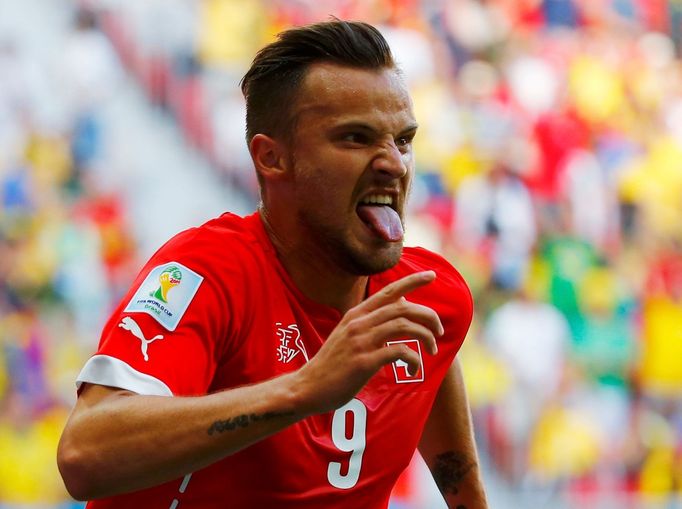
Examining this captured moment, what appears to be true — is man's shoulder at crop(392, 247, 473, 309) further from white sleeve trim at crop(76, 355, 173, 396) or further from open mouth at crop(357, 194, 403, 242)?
white sleeve trim at crop(76, 355, 173, 396)

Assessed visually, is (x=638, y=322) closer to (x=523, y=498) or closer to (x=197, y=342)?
(x=523, y=498)

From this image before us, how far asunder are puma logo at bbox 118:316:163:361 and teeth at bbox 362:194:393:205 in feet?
2.10

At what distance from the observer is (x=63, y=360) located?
810 centimetres

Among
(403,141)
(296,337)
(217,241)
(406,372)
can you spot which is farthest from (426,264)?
(217,241)

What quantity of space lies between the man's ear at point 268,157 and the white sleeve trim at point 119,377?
0.76 metres

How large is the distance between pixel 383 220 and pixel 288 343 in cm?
36

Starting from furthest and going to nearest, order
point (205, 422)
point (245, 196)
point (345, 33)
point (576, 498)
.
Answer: point (245, 196)
point (576, 498)
point (345, 33)
point (205, 422)

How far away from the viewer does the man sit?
2.25 m

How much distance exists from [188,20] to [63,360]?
10.0ft

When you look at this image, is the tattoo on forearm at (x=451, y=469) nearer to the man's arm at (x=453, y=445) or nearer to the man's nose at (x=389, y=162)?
the man's arm at (x=453, y=445)

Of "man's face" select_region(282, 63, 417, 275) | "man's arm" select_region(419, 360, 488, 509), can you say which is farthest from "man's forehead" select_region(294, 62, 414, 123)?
"man's arm" select_region(419, 360, 488, 509)

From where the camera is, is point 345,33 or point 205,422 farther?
point 345,33

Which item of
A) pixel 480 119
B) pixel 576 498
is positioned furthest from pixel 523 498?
pixel 480 119

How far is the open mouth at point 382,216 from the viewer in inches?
109
